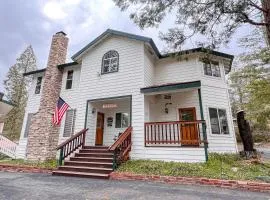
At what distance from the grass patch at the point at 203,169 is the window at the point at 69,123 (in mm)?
5268

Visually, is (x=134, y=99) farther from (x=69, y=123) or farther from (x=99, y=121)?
(x=69, y=123)

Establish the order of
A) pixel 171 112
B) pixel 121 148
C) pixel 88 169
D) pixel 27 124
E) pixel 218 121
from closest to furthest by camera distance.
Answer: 1. pixel 88 169
2. pixel 121 148
3. pixel 218 121
4. pixel 171 112
5. pixel 27 124

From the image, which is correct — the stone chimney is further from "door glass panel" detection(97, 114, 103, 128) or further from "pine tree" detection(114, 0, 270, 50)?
"pine tree" detection(114, 0, 270, 50)

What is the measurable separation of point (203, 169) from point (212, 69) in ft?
22.0

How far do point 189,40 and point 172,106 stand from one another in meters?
4.49

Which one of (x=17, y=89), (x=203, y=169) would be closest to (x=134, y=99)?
(x=203, y=169)

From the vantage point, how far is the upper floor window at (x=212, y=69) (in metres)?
11.1

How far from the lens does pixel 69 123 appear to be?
11984 millimetres

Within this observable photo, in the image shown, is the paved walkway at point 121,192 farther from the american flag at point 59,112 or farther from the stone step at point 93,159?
the american flag at point 59,112

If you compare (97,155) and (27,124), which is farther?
(27,124)

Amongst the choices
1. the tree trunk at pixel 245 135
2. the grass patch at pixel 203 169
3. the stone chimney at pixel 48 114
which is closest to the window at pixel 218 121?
the tree trunk at pixel 245 135

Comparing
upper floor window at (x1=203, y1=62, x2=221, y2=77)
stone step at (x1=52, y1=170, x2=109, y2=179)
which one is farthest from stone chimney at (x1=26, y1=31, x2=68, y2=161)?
upper floor window at (x1=203, y1=62, x2=221, y2=77)

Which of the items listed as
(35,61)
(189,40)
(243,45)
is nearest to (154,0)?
(189,40)

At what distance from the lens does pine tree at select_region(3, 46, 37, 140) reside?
969 inches
